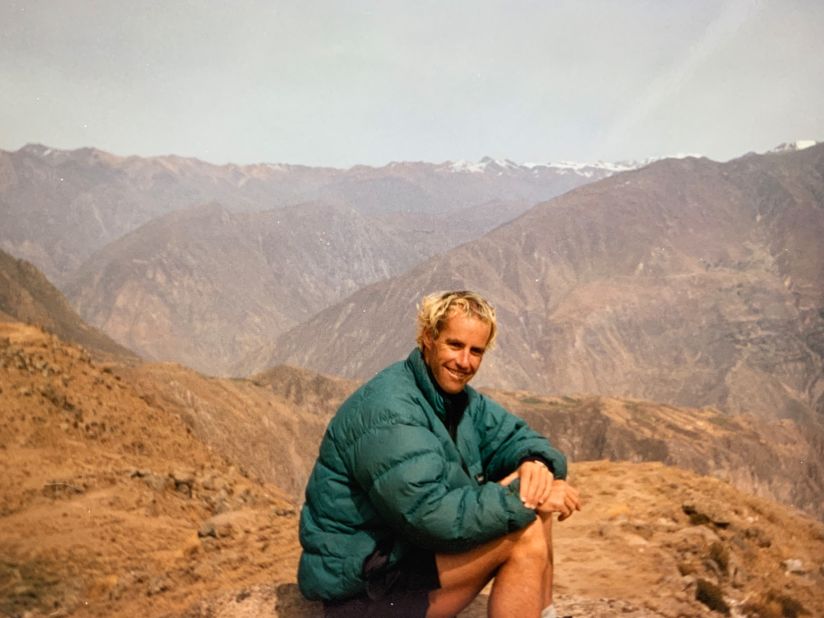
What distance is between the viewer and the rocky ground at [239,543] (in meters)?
5.27

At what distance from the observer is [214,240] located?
571 ft

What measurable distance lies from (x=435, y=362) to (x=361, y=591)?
118cm

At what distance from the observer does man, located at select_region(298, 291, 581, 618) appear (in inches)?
120

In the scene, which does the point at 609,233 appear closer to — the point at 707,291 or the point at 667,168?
the point at 707,291

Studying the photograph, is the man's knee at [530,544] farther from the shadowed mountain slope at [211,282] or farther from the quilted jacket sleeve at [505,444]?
the shadowed mountain slope at [211,282]

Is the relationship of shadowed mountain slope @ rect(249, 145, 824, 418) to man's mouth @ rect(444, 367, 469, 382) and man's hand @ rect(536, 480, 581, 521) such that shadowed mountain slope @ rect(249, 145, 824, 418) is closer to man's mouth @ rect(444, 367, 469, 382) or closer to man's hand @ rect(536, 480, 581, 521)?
man's hand @ rect(536, 480, 581, 521)

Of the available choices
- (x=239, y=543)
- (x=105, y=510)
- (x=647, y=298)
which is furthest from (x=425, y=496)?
(x=647, y=298)

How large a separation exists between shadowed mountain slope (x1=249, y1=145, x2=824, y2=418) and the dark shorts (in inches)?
4112

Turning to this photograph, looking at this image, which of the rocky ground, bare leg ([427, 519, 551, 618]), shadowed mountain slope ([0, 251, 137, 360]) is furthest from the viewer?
shadowed mountain slope ([0, 251, 137, 360])

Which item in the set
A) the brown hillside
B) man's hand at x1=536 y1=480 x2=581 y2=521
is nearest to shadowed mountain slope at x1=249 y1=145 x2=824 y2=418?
the brown hillside

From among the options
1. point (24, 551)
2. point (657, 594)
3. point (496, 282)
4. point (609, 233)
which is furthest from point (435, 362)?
point (609, 233)

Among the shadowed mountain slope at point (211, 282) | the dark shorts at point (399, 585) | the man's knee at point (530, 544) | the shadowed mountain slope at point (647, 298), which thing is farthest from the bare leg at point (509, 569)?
the shadowed mountain slope at point (211, 282)

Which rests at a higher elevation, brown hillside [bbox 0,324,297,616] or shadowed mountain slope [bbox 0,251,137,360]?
shadowed mountain slope [bbox 0,251,137,360]

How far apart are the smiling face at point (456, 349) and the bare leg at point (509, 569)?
0.77 metres
